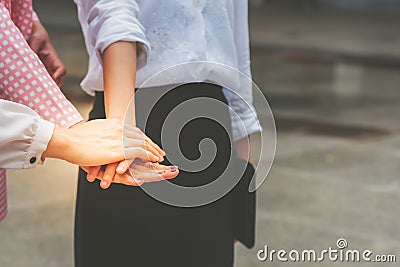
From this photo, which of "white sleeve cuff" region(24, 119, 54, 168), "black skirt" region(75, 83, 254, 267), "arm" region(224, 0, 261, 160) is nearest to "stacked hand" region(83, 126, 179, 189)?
"white sleeve cuff" region(24, 119, 54, 168)

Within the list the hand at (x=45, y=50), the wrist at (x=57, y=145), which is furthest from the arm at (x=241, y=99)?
the wrist at (x=57, y=145)

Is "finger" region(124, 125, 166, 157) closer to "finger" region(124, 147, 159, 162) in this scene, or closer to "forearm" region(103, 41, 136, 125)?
"finger" region(124, 147, 159, 162)

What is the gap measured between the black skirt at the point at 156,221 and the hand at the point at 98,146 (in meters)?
0.65

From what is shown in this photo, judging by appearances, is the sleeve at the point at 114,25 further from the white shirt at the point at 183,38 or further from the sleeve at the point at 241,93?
the sleeve at the point at 241,93

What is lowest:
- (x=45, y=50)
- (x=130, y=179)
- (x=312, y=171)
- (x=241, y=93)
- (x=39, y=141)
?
(x=312, y=171)

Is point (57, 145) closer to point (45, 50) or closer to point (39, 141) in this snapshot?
point (39, 141)

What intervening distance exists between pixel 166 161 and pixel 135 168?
1.65 ft

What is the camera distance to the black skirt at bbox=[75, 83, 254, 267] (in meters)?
2.56

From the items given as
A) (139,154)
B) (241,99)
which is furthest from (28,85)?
(241,99)

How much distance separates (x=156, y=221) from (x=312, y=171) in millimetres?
4345

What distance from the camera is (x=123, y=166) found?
6.05ft

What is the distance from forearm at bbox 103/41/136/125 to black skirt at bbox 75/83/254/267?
36 centimetres

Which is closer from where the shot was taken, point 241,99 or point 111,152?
point 111,152

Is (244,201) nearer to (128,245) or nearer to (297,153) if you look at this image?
(128,245)
